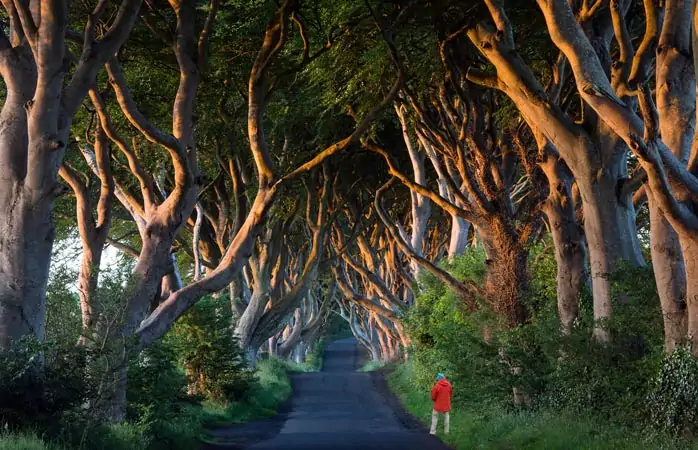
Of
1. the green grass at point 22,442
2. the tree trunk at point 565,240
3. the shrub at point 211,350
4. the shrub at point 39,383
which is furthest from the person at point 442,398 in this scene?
the green grass at point 22,442

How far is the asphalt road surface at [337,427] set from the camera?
1683 centimetres

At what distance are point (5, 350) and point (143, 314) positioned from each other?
4408 millimetres

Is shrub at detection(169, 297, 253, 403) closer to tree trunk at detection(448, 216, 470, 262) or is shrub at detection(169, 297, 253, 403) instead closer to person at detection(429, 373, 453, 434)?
tree trunk at detection(448, 216, 470, 262)

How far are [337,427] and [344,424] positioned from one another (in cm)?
102

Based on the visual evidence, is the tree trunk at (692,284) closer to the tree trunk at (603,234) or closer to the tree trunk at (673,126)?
the tree trunk at (673,126)

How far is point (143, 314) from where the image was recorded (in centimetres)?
1567

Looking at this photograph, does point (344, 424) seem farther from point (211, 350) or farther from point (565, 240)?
point (565, 240)

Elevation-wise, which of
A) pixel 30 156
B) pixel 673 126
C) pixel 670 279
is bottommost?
pixel 670 279

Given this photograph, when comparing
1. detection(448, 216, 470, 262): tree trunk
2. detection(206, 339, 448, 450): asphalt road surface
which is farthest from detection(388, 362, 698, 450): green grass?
detection(448, 216, 470, 262): tree trunk

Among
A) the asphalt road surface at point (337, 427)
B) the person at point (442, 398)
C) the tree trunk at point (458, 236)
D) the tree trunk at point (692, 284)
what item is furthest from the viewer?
the tree trunk at point (458, 236)

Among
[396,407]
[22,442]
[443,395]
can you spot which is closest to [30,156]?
[22,442]

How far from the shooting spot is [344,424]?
22.1 meters

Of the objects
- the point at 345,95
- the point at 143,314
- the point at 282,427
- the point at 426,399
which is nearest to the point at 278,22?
the point at 345,95

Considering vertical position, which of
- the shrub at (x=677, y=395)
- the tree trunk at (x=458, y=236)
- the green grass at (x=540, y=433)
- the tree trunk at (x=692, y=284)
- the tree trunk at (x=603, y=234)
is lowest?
the green grass at (x=540, y=433)
